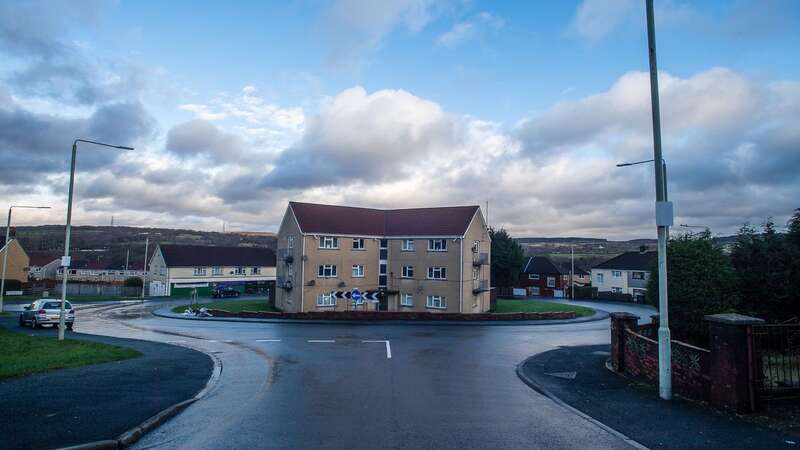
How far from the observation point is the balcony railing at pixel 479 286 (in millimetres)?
42562

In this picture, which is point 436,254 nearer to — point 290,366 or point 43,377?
point 290,366

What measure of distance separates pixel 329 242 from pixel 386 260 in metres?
5.85

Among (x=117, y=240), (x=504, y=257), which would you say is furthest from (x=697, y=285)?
(x=117, y=240)

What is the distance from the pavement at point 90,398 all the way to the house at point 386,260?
27.3m

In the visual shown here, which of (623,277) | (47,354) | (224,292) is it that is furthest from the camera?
(623,277)

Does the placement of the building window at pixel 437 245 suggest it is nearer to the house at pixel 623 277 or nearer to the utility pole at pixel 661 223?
the utility pole at pixel 661 223

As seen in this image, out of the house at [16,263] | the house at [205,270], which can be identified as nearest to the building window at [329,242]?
the house at [205,270]

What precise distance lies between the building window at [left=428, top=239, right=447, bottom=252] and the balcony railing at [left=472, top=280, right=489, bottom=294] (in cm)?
416

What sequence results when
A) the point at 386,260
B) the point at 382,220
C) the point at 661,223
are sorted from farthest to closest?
the point at 382,220, the point at 386,260, the point at 661,223

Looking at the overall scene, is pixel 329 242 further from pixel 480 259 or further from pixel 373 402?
pixel 373 402

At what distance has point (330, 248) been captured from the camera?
4259 cm

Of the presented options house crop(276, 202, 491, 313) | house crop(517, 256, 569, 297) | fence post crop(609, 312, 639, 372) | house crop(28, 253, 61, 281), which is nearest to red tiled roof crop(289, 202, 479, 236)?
house crop(276, 202, 491, 313)

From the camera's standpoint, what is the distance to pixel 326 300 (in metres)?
42.5

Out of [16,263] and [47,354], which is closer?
[47,354]
